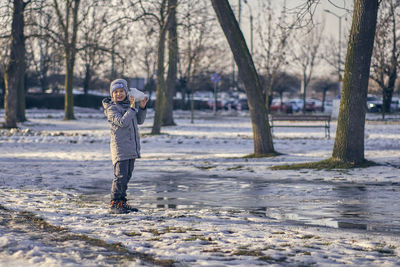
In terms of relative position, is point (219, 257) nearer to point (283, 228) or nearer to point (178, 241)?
point (178, 241)

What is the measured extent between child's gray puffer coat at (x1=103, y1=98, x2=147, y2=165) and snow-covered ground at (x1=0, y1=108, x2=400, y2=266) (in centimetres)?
74

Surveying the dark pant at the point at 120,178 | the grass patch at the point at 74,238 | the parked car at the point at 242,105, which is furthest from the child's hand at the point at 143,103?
the parked car at the point at 242,105

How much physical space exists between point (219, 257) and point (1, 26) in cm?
1992

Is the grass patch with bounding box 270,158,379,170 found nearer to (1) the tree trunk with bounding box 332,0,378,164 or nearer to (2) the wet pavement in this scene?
(1) the tree trunk with bounding box 332,0,378,164

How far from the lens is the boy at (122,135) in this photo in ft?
26.6

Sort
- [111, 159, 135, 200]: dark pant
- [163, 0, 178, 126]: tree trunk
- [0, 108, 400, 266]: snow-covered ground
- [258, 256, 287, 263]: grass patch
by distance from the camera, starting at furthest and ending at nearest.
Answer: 1. [163, 0, 178, 126]: tree trunk
2. [111, 159, 135, 200]: dark pant
3. [0, 108, 400, 266]: snow-covered ground
4. [258, 256, 287, 263]: grass patch

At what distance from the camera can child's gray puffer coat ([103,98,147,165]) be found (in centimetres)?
802

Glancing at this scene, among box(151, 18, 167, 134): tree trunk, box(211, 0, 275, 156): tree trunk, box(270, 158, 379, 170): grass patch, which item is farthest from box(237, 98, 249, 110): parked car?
box(270, 158, 379, 170): grass patch

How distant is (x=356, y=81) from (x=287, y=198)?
3962 millimetres

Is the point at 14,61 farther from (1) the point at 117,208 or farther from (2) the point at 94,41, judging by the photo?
(1) the point at 117,208

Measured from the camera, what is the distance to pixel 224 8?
48.8ft

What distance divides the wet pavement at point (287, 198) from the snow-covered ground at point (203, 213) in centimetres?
1

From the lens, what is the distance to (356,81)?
1278 cm

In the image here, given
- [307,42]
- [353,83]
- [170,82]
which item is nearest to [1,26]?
[170,82]
